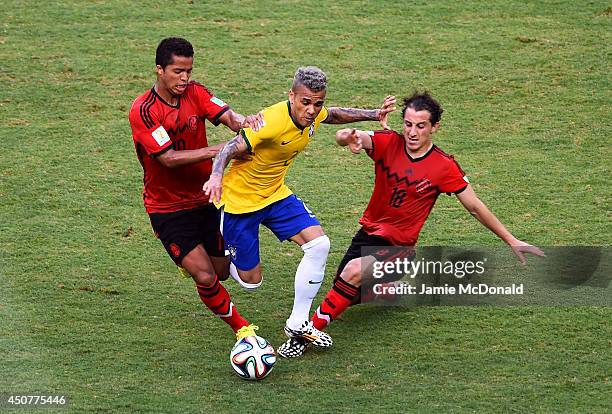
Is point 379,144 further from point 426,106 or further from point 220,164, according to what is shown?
point 220,164

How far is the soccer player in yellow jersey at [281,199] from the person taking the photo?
6.77m

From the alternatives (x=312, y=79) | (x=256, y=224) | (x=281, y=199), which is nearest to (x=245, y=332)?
(x=256, y=224)

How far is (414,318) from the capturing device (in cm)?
736

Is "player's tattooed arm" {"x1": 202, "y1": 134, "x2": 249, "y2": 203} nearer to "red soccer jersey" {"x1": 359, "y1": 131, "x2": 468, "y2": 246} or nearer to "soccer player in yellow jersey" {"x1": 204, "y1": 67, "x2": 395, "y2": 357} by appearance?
"soccer player in yellow jersey" {"x1": 204, "y1": 67, "x2": 395, "y2": 357}

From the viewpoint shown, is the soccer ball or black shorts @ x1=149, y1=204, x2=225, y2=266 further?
black shorts @ x1=149, y1=204, x2=225, y2=266

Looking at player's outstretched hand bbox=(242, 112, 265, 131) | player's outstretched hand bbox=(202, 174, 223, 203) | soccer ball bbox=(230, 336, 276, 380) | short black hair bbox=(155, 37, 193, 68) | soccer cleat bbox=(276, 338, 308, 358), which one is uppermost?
short black hair bbox=(155, 37, 193, 68)

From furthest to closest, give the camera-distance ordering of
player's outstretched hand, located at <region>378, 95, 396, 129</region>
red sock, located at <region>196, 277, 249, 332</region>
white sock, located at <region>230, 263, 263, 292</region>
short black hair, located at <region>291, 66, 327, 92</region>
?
white sock, located at <region>230, 263, 263, 292</region> → player's outstretched hand, located at <region>378, 95, 396, 129</region> → red sock, located at <region>196, 277, 249, 332</region> → short black hair, located at <region>291, 66, 327, 92</region>

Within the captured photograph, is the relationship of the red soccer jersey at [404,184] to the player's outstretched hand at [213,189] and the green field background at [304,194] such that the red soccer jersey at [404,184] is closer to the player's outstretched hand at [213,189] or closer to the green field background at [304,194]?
the green field background at [304,194]

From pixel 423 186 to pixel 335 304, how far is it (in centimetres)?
94

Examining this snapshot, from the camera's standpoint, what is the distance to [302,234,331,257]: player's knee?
6914 mm

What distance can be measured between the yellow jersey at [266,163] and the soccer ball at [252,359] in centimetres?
93

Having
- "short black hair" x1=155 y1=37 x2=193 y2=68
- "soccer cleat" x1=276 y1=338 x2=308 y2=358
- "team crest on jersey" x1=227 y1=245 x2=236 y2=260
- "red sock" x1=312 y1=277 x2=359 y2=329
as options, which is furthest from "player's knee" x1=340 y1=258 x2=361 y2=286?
"short black hair" x1=155 y1=37 x2=193 y2=68

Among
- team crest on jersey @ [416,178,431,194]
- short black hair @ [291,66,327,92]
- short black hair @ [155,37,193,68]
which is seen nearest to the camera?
short black hair @ [291,66,327,92]

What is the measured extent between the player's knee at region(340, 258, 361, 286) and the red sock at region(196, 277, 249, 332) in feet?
2.32
